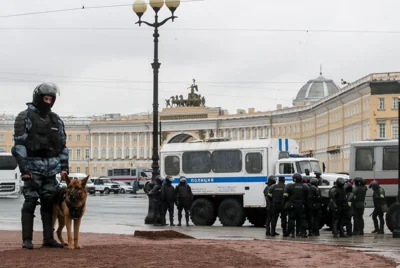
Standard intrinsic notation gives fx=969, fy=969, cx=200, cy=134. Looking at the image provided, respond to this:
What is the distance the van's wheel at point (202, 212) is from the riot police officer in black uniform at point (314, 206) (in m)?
5.27

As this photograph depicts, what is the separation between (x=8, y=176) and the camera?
52.3m

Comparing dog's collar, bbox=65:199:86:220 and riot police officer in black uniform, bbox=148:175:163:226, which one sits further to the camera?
riot police officer in black uniform, bbox=148:175:163:226

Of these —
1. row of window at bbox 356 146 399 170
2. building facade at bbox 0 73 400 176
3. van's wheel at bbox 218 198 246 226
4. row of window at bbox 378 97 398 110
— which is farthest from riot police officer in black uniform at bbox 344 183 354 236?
row of window at bbox 378 97 398 110

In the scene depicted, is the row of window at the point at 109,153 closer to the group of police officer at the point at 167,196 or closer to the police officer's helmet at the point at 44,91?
the group of police officer at the point at 167,196

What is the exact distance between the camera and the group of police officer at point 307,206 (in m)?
22.5

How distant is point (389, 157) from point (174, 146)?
696cm

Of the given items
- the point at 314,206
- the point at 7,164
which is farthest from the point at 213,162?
the point at 7,164

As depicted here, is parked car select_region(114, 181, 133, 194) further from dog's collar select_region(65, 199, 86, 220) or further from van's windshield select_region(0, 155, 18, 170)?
dog's collar select_region(65, 199, 86, 220)

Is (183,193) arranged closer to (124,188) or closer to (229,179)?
(229,179)

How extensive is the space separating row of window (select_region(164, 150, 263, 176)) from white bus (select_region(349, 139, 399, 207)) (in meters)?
4.59

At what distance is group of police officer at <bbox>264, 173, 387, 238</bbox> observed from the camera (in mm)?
22469

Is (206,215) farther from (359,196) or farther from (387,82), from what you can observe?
(387,82)

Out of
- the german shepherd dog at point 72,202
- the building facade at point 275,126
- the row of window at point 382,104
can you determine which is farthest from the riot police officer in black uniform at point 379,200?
the row of window at point 382,104

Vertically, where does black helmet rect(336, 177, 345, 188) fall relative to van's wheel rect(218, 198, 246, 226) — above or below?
above
